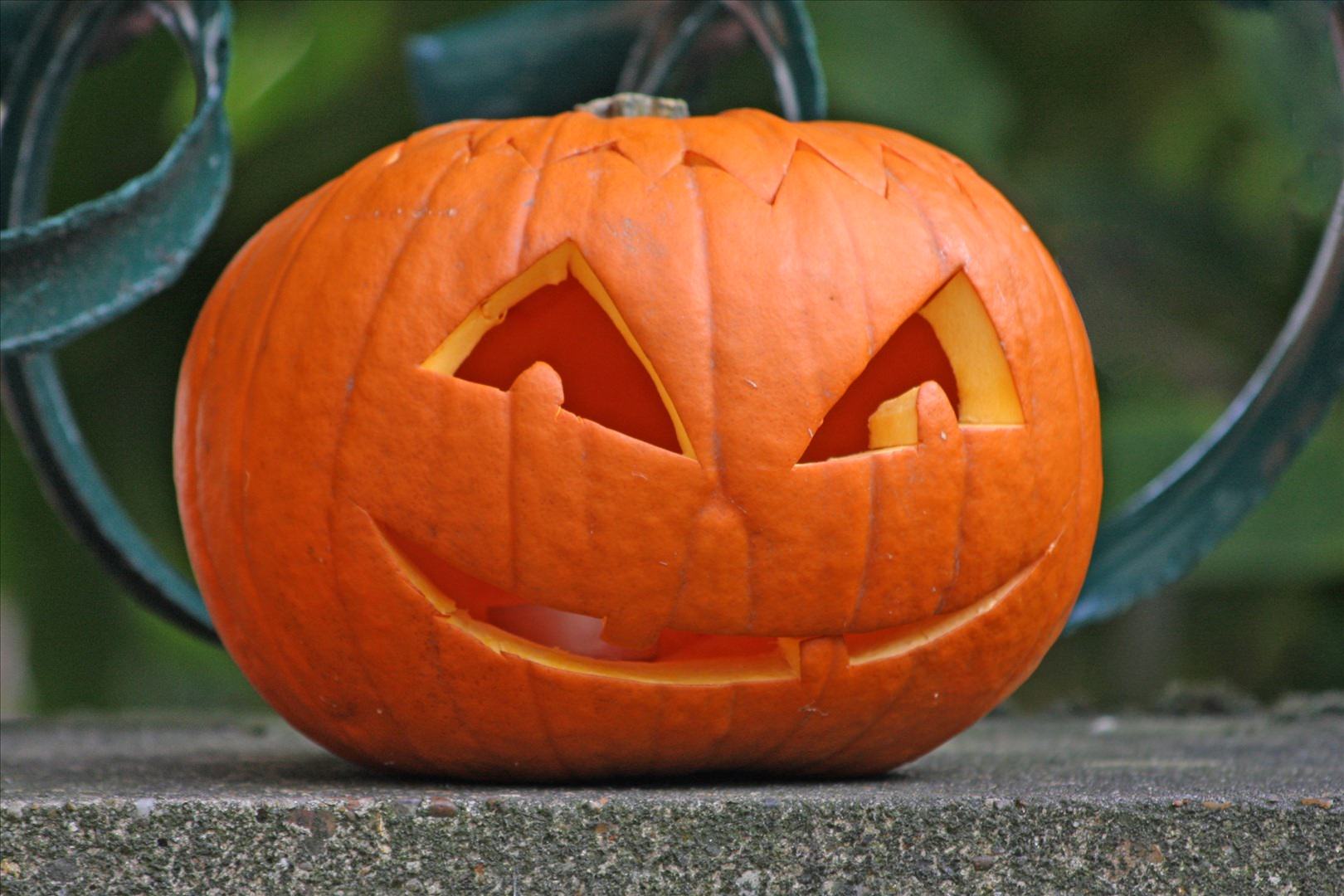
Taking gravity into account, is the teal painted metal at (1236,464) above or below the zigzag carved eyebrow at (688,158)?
below

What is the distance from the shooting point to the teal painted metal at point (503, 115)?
5.63 feet

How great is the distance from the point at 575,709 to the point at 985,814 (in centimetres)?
40

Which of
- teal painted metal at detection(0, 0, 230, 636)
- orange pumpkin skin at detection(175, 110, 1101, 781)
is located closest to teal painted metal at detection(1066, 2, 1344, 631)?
orange pumpkin skin at detection(175, 110, 1101, 781)

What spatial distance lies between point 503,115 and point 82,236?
1.15 metres

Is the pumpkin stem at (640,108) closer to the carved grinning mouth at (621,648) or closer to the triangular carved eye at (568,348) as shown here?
the triangular carved eye at (568,348)

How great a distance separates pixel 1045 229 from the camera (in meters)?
4.17

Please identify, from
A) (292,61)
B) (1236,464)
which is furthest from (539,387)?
(292,61)

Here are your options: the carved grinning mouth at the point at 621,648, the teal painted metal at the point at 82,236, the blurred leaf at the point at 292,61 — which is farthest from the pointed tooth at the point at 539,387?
the blurred leaf at the point at 292,61

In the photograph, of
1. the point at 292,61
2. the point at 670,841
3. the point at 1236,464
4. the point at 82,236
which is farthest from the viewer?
the point at 292,61

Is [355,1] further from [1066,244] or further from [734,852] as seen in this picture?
[734,852]

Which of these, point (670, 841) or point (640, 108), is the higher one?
point (640, 108)

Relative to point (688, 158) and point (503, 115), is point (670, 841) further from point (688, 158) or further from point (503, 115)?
point (503, 115)

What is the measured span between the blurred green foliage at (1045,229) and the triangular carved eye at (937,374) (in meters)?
2.27

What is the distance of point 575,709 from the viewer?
1.36 m
